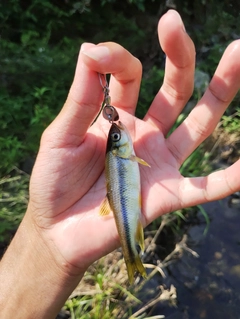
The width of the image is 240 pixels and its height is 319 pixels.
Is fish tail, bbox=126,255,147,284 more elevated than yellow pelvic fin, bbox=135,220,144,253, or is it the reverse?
yellow pelvic fin, bbox=135,220,144,253

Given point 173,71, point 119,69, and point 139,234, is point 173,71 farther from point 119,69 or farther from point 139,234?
point 139,234

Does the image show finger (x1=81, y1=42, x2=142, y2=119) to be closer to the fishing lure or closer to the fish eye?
the fishing lure

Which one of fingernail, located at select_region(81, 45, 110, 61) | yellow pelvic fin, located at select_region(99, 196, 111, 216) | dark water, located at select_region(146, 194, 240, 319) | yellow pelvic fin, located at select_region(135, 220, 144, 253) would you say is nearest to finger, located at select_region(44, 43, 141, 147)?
fingernail, located at select_region(81, 45, 110, 61)

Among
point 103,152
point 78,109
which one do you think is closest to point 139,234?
point 103,152

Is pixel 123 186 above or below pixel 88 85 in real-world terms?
below

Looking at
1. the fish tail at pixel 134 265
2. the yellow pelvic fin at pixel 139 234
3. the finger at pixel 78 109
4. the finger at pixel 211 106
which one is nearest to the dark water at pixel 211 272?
the fish tail at pixel 134 265

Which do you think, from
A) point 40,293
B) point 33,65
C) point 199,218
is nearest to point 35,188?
point 40,293

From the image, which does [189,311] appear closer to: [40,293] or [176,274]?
[176,274]
